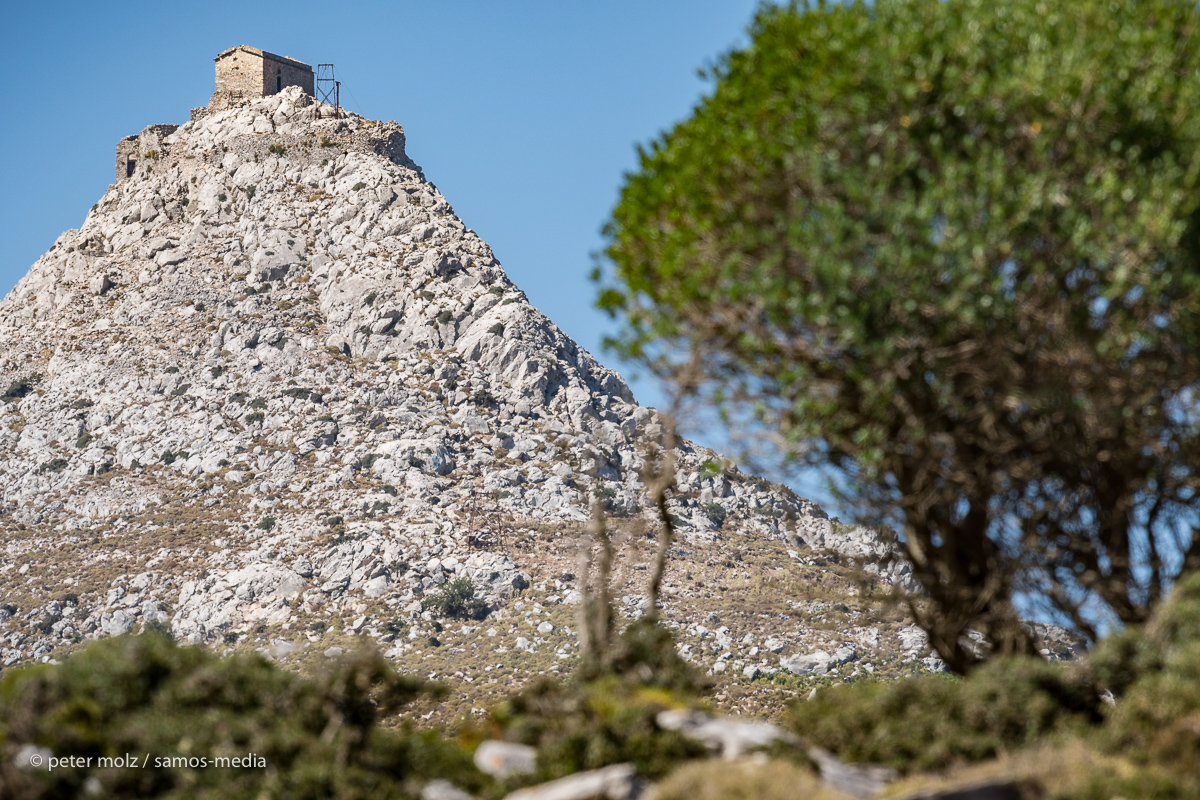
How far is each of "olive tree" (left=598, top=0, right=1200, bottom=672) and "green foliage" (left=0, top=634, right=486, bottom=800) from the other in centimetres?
773

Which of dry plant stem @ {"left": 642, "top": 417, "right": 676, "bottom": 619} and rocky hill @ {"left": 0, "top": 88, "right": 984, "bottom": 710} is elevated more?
rocky hill @ {"left": 0, "top": 88, "right": 984, "bottom": 710}

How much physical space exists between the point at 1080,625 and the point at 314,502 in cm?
8280

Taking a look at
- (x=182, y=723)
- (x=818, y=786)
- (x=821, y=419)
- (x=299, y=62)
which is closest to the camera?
(x=818, y=786)

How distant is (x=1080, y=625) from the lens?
58.7 feet

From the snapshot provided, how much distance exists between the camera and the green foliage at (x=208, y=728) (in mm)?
13148

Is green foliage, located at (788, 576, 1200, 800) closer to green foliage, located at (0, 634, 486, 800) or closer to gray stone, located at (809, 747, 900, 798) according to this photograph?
gray stone, located at (809, 747, 900, 798)

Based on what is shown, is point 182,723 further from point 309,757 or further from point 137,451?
point 137,451

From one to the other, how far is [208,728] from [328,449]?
8790cm

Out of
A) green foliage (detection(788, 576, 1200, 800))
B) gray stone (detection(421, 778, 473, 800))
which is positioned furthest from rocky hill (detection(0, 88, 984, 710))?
gray stone (detection(421, 778, 473, 800))

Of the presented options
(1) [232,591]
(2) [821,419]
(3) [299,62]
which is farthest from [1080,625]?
(3) [299,62]

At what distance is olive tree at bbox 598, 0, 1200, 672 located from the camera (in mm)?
15492

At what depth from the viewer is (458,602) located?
84125 mm

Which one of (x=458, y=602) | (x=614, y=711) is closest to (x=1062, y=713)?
(x=614, y=711)

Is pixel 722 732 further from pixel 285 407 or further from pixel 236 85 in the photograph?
pixel 236 85
